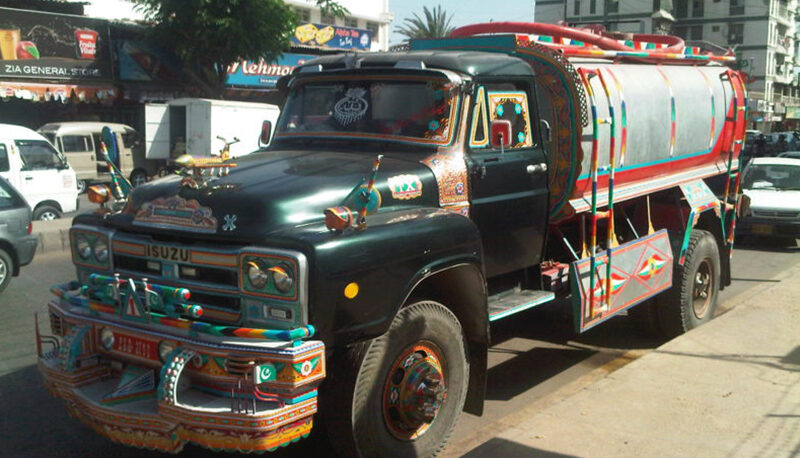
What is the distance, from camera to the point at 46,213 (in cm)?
1537

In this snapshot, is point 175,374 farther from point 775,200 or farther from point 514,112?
point 775,200

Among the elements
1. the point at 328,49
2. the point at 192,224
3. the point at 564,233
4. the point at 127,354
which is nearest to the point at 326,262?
the point at 192,224

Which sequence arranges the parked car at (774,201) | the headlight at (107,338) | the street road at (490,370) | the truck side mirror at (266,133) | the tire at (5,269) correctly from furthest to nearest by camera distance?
1. the parked car at (774,201)
2. the tire at (5,269)
3. the truck side mirror at (266,133)
4. the street road at (490,370)
5. the headlight at (107,338)

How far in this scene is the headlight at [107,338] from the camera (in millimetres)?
4344

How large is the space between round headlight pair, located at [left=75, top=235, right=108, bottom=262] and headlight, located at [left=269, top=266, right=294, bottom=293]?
1.38 meters

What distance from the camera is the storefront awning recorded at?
24734mm

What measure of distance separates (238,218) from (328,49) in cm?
3229

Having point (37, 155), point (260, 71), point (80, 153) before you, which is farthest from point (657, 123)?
point (260, 71)

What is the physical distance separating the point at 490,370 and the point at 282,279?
354cm

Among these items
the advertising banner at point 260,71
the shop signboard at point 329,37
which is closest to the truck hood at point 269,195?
the advertising banner at point 260,71

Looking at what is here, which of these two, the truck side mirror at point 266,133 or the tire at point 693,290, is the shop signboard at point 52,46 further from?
the tire at point 693,290

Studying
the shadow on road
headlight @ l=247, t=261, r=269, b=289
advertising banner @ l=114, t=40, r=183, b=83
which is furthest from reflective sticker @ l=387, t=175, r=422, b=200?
advertising banner @ l=114, t=40, r=183, b=83

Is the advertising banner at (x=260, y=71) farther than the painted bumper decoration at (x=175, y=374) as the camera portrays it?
Yes

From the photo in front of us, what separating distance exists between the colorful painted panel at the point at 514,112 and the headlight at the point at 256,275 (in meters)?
2.38
